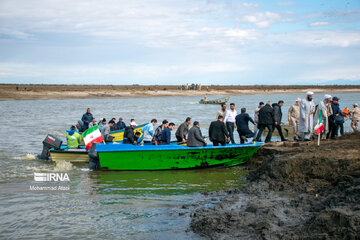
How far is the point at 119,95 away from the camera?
7838 centimetres

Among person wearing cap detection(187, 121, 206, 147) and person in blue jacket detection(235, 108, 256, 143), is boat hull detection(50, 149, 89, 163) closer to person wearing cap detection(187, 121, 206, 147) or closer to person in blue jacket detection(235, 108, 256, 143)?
person wearing cap detection(187, 121, 206, 147)

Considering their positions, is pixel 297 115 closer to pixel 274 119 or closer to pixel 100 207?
pixel 274 119

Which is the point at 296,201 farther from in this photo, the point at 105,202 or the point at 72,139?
the point at 72,139

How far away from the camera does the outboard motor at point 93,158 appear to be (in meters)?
13.1

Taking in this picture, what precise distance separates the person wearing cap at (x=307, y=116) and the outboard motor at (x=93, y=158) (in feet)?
23.5

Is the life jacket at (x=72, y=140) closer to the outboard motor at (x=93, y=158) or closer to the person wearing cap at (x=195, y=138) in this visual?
the outboard motor at (x=93, y=158)

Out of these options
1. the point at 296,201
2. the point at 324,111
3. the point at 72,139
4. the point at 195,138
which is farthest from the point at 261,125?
the point at 72,139

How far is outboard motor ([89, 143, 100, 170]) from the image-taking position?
13.1 meters

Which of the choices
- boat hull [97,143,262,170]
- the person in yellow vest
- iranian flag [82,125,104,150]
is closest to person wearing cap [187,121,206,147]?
boat hull [97,143,262,170]

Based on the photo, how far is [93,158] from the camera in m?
13.1

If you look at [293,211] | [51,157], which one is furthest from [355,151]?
[51,157]

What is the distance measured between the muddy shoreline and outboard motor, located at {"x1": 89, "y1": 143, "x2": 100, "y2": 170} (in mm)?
5096

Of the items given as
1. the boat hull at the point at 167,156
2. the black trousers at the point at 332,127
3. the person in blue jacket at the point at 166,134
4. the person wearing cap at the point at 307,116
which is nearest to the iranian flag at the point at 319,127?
the person wearing cap at the point at 307,116

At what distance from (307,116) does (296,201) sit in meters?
6.08
